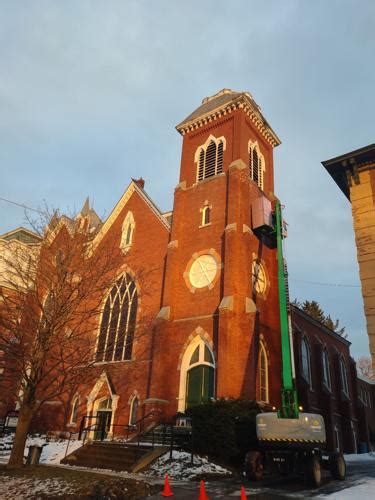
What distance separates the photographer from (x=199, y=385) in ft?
65.5

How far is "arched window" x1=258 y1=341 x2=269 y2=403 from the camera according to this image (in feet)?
64.6

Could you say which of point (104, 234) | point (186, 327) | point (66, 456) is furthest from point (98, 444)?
point (104, 234)

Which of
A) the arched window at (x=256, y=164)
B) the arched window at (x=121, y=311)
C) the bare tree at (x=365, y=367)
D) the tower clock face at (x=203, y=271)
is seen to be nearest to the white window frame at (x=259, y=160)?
the arched window at (x=256, y=164)

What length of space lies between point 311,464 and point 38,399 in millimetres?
9239

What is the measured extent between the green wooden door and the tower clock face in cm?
441

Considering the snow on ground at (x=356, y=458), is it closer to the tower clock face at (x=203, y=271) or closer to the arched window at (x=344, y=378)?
the arched window at (x=344, y=378)

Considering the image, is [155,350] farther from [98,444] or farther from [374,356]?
[374,356]

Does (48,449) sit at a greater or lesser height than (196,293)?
lesser

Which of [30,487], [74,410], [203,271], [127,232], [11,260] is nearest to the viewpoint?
[30,487]

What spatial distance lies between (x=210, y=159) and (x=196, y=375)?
14017 mm

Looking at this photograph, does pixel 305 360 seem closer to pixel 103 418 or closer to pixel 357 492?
pixel 103 418

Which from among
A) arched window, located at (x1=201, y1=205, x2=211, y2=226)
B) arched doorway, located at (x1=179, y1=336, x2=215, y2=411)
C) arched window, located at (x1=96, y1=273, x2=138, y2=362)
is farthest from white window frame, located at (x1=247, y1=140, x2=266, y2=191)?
arched doorway, located at (x1=179, y1=336, x2=215, y2=411)

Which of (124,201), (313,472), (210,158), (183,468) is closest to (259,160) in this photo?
(210,158)

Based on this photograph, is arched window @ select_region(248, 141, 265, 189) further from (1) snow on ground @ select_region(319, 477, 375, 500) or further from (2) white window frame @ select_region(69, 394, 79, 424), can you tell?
(1) snow on ground @ select_region(319, 477, 375, 500)
